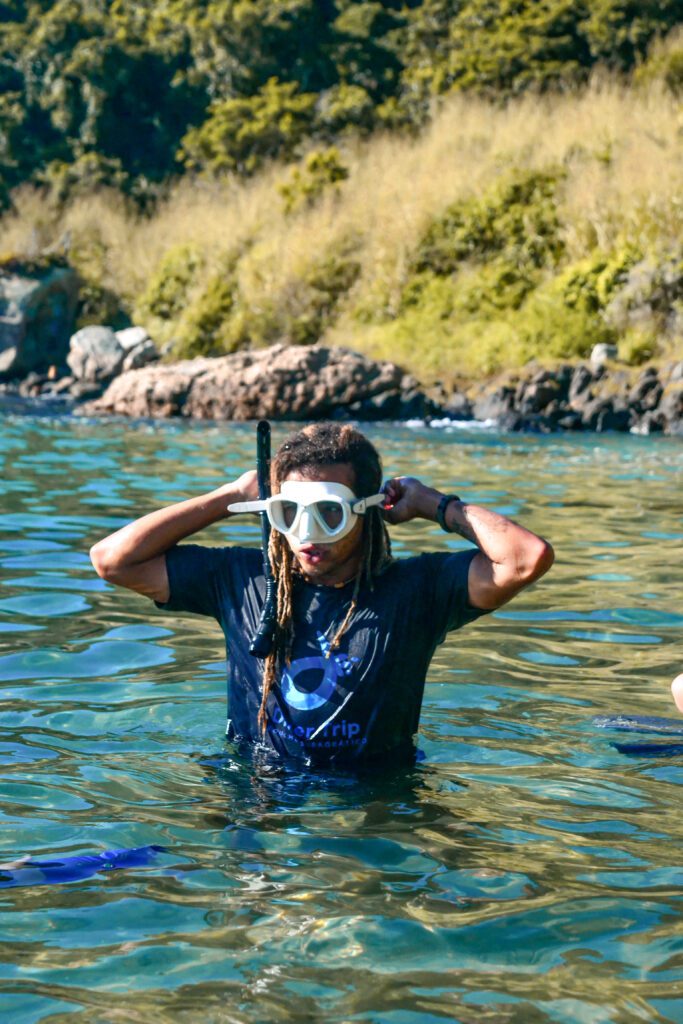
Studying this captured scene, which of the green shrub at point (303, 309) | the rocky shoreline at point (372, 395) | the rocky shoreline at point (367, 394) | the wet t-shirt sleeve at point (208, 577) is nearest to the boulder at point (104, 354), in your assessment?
the rocky shoreline at point (367, 394)

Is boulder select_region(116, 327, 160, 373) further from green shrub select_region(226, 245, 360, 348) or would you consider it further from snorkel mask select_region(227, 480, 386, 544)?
snorkel mask select_region(227, 480, 386, 544)

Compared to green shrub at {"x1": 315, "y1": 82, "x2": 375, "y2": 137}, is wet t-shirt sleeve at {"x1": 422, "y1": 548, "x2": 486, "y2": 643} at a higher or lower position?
lower

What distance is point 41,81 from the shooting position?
125 feet

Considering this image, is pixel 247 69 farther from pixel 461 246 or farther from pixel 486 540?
pixel 486 540

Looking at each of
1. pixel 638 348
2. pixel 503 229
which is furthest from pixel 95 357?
pixel 638 348

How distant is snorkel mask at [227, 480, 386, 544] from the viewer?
158 inches

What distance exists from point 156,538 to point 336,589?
0.57 metres

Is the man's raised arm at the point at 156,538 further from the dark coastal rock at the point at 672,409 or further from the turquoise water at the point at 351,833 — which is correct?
the dark coastal rock at the point at 672,409

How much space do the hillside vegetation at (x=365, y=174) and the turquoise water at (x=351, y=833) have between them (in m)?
13.9

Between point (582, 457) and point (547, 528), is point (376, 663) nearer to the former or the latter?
point (547, 528)

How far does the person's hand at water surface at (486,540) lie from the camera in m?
4.01

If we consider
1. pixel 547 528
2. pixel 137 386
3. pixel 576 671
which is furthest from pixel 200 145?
pixel 576 671

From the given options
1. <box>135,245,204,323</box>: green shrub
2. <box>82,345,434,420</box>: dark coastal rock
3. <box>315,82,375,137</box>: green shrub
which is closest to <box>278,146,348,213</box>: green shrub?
<box>135,245,204,323</box>: green shrub

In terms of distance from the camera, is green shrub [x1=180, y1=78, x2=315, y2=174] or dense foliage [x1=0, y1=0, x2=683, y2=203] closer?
dense foliage [x1=0, y1=0, x2=683, y2=203]
